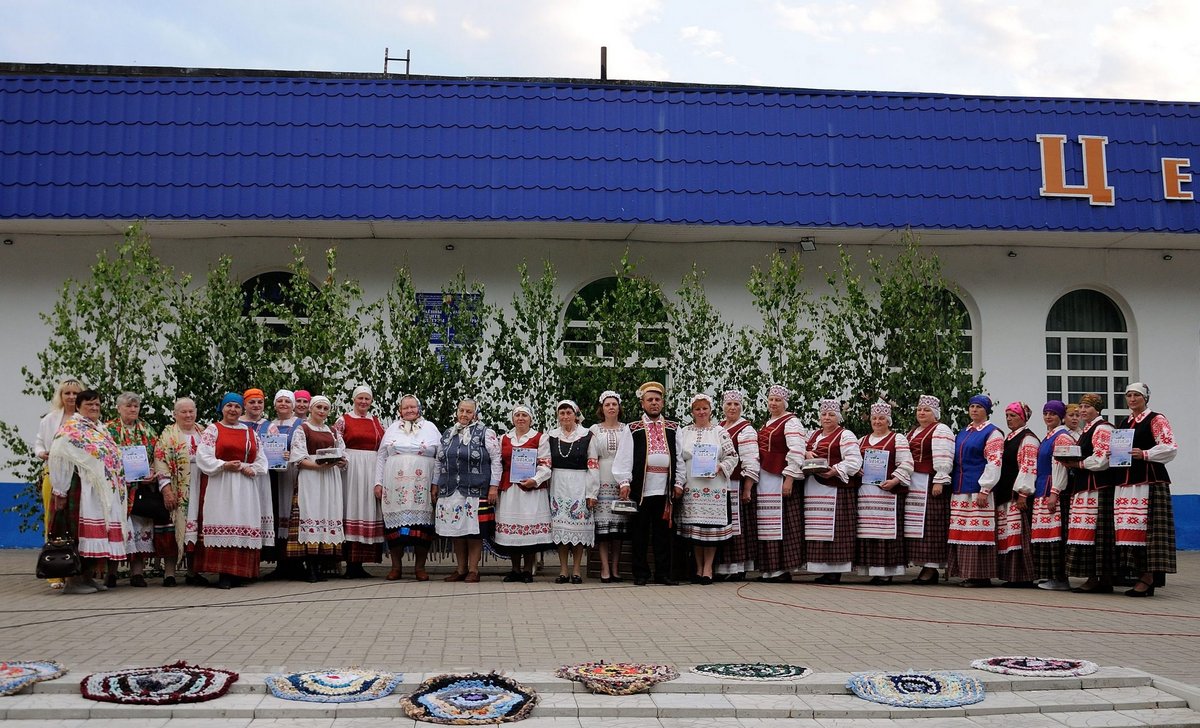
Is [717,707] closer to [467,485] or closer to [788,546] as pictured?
[467,485]

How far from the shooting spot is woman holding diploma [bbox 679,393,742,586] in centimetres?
1103

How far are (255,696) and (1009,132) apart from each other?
39.9 ft

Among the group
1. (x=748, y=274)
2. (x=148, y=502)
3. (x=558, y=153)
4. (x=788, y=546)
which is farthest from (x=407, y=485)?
(x=748, y=274)

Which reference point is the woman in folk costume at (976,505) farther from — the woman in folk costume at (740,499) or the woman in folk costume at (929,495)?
the woman in folk costume at (740,499)

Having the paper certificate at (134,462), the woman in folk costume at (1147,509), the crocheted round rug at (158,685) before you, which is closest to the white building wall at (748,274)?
the woman in folk costume at (1147,509)

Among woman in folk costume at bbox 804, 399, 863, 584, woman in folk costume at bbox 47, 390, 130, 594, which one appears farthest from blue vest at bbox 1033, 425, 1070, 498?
woman in folk costume at bbox 47, 390, 130, 594

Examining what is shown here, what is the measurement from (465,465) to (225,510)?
2158mm

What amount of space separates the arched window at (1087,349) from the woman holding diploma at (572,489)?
7.49 meters

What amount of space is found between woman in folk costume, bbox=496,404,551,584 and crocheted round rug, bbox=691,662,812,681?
15.5ft

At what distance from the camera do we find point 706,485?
36.3 ft

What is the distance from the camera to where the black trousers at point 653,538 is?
11.0 meters

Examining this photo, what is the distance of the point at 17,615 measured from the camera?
27.7 ft

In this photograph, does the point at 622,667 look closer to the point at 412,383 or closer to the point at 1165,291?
the point at 412,383

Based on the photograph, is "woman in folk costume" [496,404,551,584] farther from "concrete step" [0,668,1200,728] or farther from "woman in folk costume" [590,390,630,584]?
"concrete step" [0,668,1200,728]
